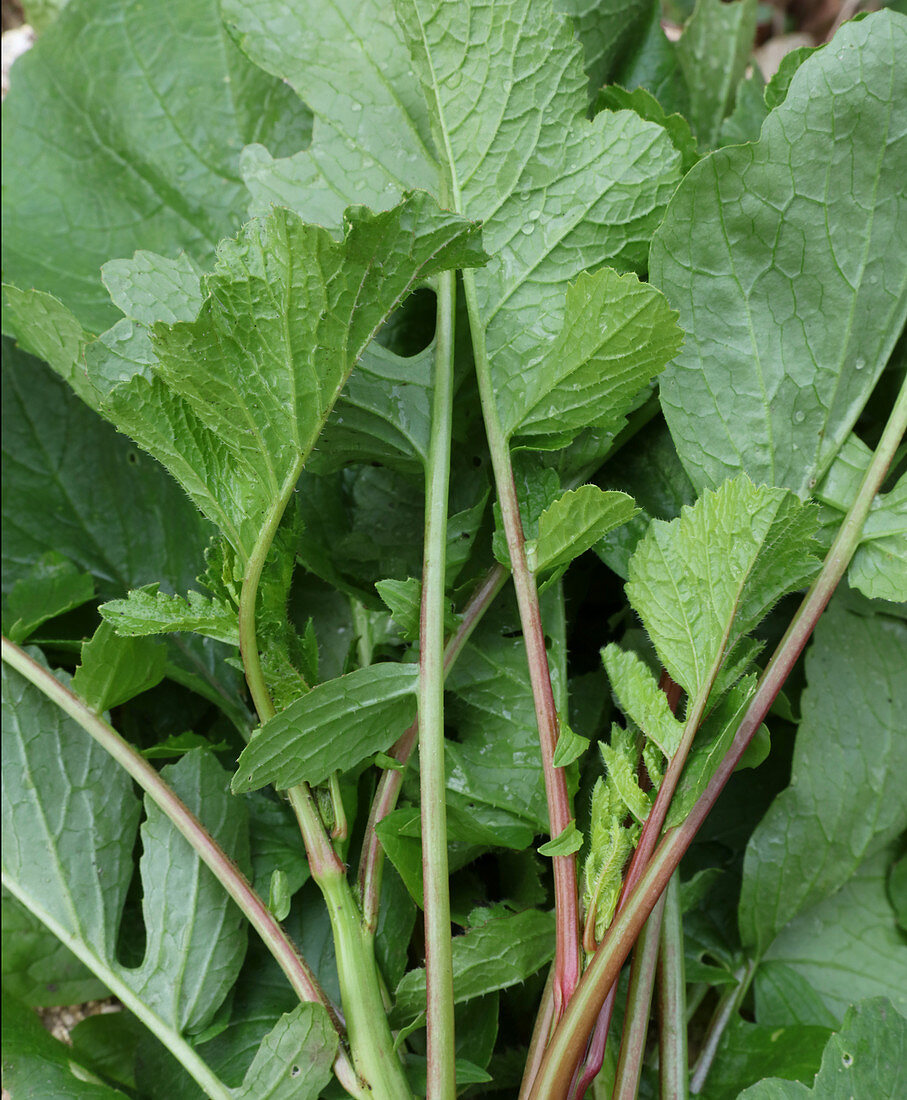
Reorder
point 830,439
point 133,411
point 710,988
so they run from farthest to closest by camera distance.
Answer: point 710,988
point 830,439
point 133,411

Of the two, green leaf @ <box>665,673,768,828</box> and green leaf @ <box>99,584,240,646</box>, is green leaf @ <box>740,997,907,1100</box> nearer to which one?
green leaf @ <box>665,673,768,828</box>

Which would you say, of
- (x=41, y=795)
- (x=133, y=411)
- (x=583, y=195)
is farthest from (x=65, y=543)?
(x=583, y=195)

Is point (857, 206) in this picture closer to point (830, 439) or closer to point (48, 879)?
point (830, 439)

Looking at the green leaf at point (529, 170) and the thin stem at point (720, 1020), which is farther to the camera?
the thin stem at point (720, 1020)

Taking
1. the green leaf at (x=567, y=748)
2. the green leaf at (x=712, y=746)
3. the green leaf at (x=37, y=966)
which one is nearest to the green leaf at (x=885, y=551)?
the green leaf at (x=712, y=746)

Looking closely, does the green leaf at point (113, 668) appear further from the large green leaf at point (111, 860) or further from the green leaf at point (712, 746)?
the green leaf at point (712, 746)

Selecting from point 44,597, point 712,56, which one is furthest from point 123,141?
point 712,56

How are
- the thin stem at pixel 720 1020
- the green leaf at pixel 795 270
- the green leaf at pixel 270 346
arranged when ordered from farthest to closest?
the thin stem at pixel 720 1020
the green leaf at pixel 795 270
the green leaf at pixel 270 346

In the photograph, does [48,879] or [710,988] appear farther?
[710,988]
